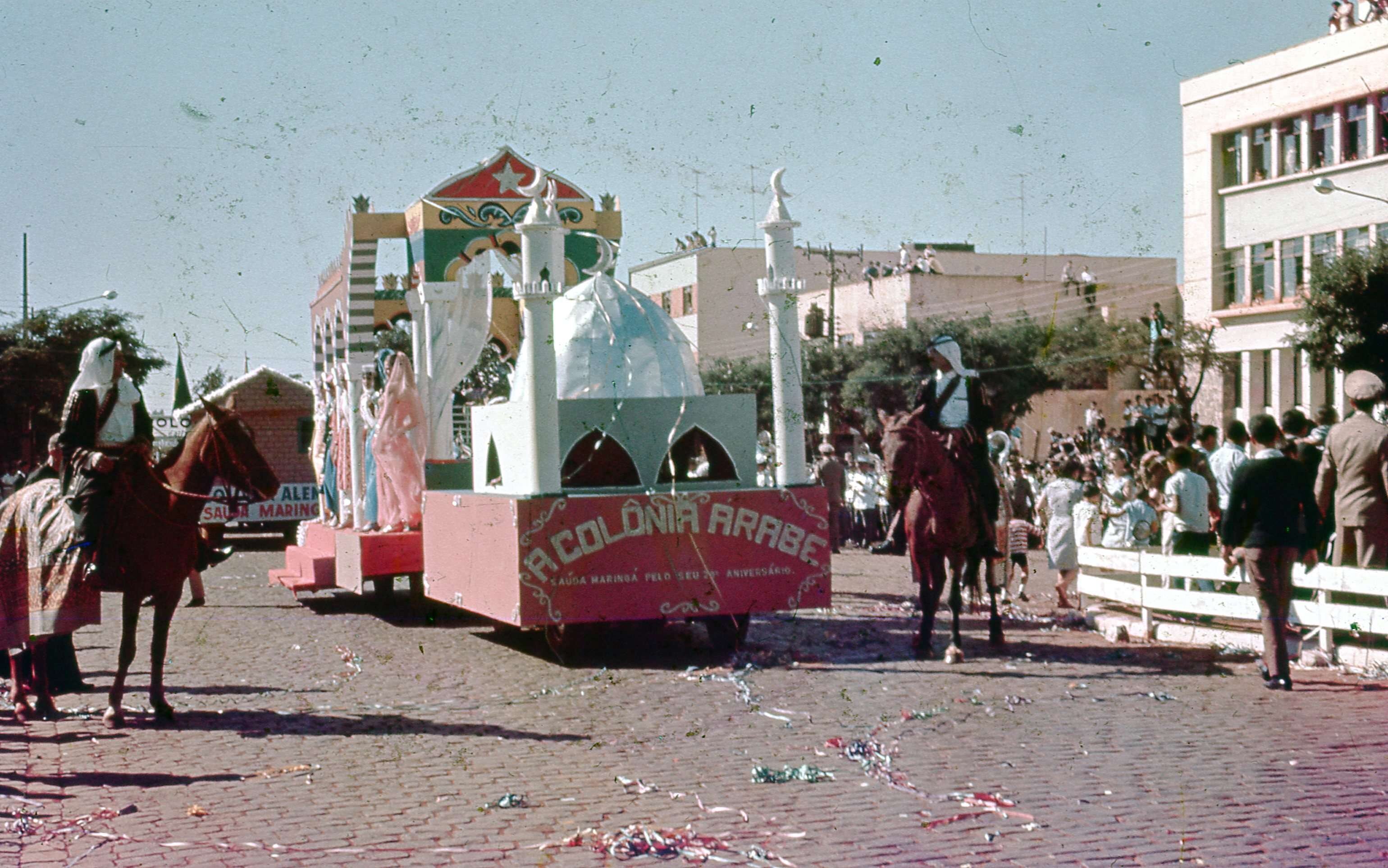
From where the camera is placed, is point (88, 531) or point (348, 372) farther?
point (348, 372)

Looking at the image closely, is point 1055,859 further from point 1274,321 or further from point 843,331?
point 843,331

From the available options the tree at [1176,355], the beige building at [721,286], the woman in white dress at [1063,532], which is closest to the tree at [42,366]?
the beige building at [721,286]

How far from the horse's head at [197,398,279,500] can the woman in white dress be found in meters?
8.42

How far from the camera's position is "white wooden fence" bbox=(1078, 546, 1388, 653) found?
10.1 meters

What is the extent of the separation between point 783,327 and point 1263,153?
88.5ft

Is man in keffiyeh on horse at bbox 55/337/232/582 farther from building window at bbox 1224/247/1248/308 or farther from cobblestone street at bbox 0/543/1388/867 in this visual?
building window at bbox 1224/247/1248/308

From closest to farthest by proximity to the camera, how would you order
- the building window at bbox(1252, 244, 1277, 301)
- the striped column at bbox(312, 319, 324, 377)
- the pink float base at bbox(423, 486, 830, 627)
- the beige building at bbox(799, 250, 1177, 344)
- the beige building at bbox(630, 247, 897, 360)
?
the pink float base at bbox(423, 486, 830, 627), the striped column at bbox(312, 319, 324, 377), the beige building at bbox(630, 247, 897, 360), the building window at bbox(1252, 244, 1277, 301), the beige building at bbox(799, 250, 1177, 344)

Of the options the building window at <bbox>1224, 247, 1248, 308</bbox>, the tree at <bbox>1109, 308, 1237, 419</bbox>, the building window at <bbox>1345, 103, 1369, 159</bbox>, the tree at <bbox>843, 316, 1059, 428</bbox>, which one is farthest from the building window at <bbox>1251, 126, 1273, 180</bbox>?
the tree at <bbox>843, 316, 1059, 428</bbox>

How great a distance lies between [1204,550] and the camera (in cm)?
1330

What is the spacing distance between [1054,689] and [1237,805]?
10.9 ft

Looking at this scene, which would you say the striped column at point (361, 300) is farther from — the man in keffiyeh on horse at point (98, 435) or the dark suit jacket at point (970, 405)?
the dark suit jacket at point (970, 405)

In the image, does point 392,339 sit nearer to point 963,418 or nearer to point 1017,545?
point 1017,545

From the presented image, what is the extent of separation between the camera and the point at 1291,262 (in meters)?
35.4

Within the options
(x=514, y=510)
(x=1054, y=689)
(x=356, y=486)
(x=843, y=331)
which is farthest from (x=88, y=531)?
(x=843, y=331)
